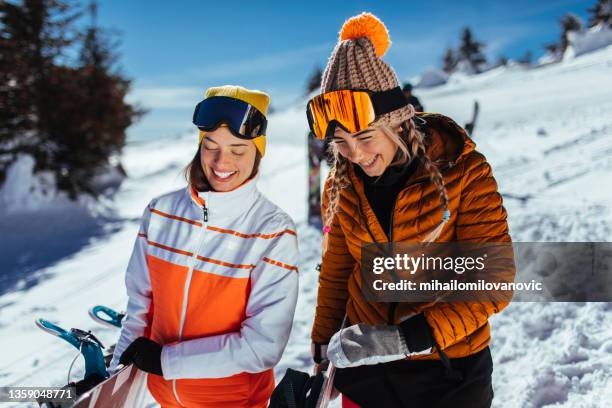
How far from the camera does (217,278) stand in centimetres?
186

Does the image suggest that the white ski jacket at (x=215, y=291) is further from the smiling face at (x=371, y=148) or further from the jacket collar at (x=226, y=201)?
the smiling face at (x=371, y=148)

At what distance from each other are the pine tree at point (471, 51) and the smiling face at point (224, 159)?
162ft

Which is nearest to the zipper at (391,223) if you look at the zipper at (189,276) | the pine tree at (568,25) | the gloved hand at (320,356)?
the gloved hand at (320,356)

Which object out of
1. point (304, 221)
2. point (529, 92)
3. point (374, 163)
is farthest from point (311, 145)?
point (529, 92)

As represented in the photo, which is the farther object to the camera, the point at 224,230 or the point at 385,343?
the point at 224,230

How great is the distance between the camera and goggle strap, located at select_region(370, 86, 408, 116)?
1637 millimetres

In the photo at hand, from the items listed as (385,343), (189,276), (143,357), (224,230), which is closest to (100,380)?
(143,357)

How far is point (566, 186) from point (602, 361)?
4308 millimetres

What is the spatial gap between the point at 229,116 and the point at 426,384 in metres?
1.36

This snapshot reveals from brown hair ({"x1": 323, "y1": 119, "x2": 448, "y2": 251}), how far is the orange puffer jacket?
3 centimetres

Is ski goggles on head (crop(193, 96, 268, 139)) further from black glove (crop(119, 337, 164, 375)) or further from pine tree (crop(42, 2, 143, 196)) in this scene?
pine tree (crop(42, 2, 143, 196))

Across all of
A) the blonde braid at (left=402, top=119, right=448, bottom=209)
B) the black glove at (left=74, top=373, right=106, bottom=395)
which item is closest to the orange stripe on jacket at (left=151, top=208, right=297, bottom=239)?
the blonde braid at (left=402, top=119, right=448, bottom=209)

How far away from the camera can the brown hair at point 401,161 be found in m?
1.55

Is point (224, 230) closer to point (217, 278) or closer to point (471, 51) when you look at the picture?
point (217, 278)
